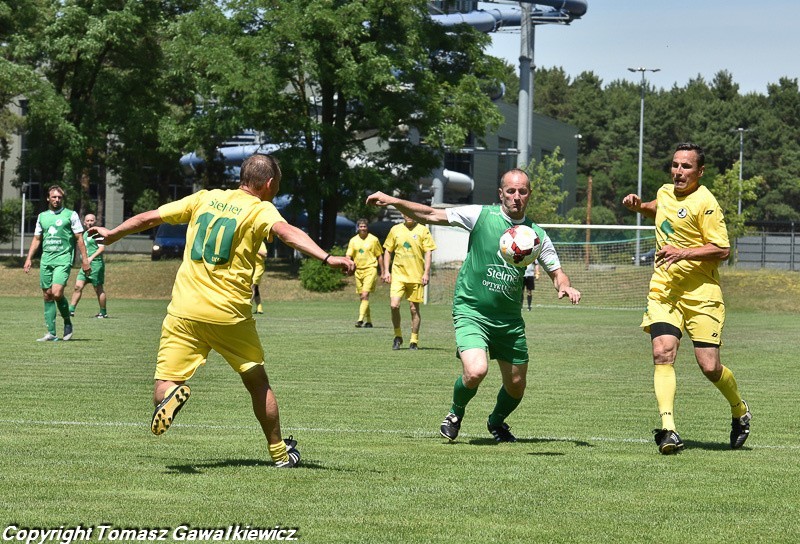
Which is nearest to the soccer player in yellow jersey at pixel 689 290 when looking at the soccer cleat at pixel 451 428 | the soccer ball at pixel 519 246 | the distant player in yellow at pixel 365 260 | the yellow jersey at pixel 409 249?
the soccer ball at pixel 519 246

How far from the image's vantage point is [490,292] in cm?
875

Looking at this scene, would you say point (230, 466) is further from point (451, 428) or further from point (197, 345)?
point (451, 428)

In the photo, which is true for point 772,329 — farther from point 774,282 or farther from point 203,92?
point 203,92

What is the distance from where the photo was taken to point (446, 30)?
4894 centimetres

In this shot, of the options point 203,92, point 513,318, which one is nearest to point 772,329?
point 513,318

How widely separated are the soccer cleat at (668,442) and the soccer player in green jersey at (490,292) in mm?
1051

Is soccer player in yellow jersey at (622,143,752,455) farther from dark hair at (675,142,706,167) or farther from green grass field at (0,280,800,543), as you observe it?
green grass field at (0,280,800,543)

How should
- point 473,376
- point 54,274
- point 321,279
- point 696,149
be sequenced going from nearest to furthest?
point 473,376 < point 696,149 < point 54,274 < point 321,279

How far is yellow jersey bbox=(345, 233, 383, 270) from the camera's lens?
83.2ft

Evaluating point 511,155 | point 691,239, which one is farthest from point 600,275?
point 691,239

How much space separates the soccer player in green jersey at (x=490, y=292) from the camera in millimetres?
8664

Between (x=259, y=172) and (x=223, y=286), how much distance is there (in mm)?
730

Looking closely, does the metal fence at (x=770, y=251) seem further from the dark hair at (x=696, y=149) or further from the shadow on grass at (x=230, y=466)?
the shadow on grass at (x=230, y=466)

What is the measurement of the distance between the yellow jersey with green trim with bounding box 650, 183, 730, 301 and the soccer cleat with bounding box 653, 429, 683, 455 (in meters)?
1.07
